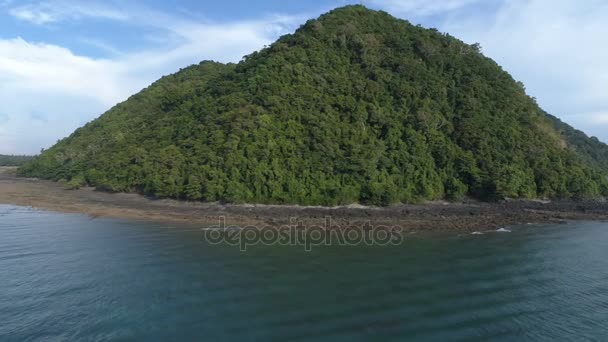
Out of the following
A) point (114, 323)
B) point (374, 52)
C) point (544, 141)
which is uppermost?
point (374, 52)

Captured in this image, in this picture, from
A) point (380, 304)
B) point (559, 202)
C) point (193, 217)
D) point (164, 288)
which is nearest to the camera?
point (380, 304)

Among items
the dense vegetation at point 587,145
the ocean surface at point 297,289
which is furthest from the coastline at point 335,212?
the dense vegetation at point 587,145

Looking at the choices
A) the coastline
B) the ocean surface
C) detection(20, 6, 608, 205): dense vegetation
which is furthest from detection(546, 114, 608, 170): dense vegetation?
the ocean surface

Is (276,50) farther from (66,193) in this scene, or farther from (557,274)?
(557,274)

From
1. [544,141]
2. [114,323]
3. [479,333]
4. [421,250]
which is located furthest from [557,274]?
[544,141]

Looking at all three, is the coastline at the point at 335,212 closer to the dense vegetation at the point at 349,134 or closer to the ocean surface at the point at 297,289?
the dense vegetation at the point at 349,134

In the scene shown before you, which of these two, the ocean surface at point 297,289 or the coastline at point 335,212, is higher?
the coastline at point 335,212


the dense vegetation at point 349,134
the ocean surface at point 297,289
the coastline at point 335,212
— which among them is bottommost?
the ocean surface at point 297,289

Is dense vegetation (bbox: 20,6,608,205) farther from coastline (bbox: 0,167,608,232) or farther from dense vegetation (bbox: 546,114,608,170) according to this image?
dense vegetation (bbox: 546,114,608,170)
